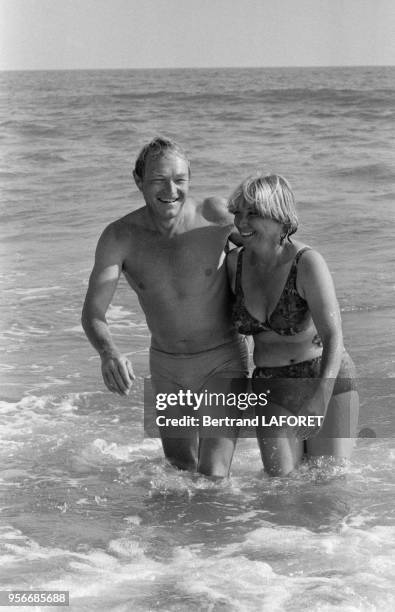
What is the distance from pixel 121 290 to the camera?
8609 mm

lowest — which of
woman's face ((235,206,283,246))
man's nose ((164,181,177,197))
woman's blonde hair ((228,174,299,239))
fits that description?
woman's face ((235,206,283,246))

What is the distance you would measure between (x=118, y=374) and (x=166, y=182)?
2.58ft

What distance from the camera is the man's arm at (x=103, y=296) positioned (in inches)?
144

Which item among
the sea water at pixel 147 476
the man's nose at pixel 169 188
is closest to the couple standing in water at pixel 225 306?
the man's nose at pixel 169 188

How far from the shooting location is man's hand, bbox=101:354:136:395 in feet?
11.5

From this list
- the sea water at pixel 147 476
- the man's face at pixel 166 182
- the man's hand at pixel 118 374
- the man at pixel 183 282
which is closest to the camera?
the sea water at pixel 147 476

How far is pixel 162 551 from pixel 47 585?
0.47 meters

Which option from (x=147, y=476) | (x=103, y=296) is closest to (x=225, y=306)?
(x=103, y=296)

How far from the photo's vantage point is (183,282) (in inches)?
156

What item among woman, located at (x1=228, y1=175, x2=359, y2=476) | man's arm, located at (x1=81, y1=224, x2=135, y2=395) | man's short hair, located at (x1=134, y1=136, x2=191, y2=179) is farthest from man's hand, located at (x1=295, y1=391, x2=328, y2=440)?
man's short hair, located at (x1=134, y1=136, x2=191, y2=179)

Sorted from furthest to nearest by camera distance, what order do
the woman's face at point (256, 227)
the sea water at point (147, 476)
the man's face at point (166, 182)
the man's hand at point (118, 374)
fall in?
the man's face at point (166, 182), the woman's face at point (256, 227), the man's hand at point (118, 374), the sea water at point (147, 476)

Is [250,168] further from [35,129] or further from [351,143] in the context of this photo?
[35,129]

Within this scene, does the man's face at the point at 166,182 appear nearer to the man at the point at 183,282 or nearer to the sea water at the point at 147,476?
the man at the point at 183,282

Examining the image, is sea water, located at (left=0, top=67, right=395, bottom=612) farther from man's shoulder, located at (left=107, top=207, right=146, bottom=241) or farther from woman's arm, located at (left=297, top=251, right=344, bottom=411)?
man's shoulder, located at (left=107, top=207, right=146, bottom=241)
